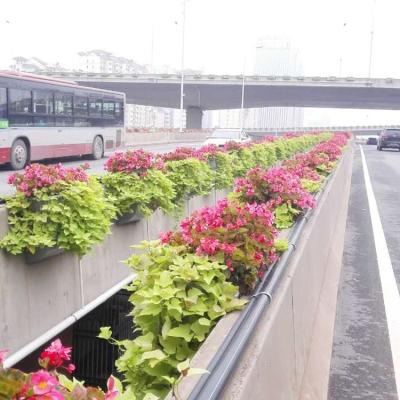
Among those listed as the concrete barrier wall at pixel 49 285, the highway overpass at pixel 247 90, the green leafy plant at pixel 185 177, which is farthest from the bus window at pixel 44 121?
the highway overpass at pixel 247 90

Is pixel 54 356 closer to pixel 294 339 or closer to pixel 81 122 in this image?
pixel 294 339

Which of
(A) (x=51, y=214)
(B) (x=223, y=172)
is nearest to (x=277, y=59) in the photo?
(B) (x=223, y=172)

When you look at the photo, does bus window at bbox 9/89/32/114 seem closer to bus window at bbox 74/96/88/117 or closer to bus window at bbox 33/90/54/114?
bus window at bbox 33/90/54/114

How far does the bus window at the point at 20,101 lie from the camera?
18516 mm

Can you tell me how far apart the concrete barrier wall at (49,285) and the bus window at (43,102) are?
1241 cm

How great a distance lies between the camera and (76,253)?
6824 millimetres

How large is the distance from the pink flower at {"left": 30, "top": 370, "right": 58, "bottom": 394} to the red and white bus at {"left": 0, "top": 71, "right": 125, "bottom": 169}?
17355mm

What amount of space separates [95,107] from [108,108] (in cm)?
177

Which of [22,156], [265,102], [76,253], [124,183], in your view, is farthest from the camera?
[265,102]

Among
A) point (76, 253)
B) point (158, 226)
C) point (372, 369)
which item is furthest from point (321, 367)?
point (158, 226)

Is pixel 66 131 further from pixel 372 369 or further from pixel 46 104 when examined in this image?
pixel 372 369

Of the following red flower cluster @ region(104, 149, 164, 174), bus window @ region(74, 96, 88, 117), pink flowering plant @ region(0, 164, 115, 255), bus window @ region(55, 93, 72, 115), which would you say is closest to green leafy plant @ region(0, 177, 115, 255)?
pink flowering plant @ region(0, 164, 115, 255)

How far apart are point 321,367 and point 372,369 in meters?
0.45

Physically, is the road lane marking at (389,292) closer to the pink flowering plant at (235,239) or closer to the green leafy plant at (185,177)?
the pink flowering plant at (235,239)
